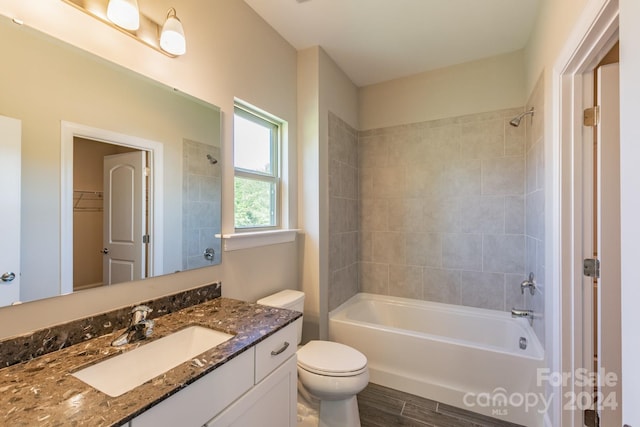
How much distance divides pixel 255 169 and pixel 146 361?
1360 mm

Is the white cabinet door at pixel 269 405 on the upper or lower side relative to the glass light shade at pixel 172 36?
lower

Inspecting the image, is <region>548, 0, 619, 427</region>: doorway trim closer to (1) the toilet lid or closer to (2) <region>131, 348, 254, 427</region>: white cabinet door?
(1) the toilet lid

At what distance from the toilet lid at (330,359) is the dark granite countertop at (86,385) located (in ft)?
1.96

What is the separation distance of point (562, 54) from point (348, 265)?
2.15 meters

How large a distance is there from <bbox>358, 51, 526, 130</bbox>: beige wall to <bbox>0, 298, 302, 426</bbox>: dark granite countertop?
2.45 m

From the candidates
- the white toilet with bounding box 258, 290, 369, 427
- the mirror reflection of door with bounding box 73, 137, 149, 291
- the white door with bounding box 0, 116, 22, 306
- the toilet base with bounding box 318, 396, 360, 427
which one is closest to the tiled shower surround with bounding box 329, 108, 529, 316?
the white toilet with bounding box 258, 290, 369, 427

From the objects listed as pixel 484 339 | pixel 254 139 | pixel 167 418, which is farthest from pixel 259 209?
pixel 484 339

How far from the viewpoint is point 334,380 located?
1.59 metres

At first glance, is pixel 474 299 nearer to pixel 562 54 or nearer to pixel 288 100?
pixel 562 54

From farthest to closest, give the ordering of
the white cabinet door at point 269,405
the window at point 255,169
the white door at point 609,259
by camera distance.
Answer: the window at point 255,169
the white door at point 609,259
the white cabinet door at point 269,405

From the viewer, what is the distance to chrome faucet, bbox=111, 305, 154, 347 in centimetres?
106

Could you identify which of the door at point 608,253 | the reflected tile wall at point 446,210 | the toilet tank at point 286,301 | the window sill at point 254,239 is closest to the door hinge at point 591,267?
the door at point 608,253

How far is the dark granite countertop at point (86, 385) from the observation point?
0.66 metres

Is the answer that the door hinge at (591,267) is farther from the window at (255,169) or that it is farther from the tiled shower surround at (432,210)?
the window at (255,169)
